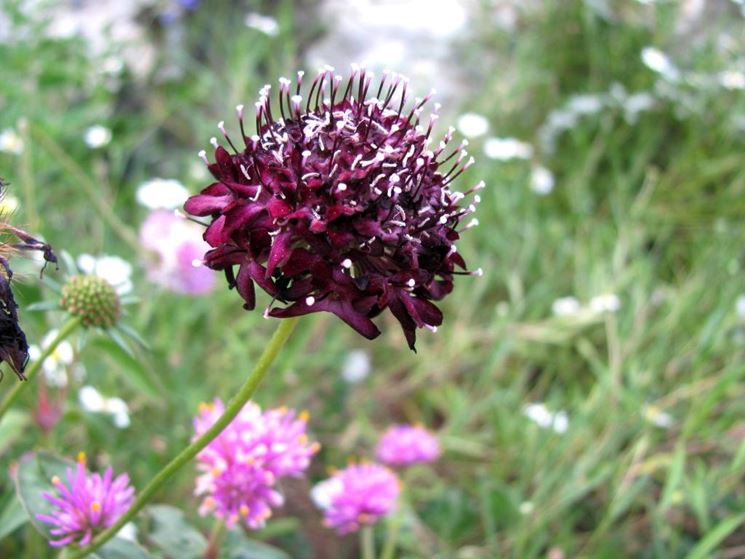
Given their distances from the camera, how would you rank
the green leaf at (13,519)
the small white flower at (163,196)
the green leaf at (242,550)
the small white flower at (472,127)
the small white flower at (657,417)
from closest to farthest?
the green leaf at (13,519) → the green leaf at (242,550) → the small white flower at (657,417) → the small white flower at (163,196) → the small white flower at (472,127)

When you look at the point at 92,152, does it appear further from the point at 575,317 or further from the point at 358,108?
the point at 358,108

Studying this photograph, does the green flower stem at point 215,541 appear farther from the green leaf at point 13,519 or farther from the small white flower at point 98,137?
the small white flower at point 98,137

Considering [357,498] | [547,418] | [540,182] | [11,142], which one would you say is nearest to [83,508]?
[357,498]

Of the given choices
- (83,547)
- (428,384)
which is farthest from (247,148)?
(428,384)

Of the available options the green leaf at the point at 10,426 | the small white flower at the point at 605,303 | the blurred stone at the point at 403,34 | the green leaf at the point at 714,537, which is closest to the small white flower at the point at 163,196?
the green leaf at the point at 10,426

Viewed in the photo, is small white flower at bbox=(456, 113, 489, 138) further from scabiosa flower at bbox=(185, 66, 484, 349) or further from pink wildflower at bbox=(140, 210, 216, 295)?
scabiosa flower at bbox=(185, 66, 484, 349)

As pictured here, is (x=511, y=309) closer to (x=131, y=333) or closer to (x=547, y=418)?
(x=547, y=418)

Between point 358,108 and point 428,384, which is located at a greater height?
point 428,384
